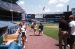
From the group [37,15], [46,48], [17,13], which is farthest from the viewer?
[37,15]

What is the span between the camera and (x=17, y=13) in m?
74.2

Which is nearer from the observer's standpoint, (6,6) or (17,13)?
(6,6)

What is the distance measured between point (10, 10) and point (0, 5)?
15.9ft

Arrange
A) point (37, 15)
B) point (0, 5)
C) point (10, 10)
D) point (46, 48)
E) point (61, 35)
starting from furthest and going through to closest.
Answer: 1. point (37, 15)
2. point (10, 10)
3. point (0, 5)
4. point (46, 48)
5. point (61, 35)

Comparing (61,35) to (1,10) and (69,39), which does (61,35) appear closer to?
(69,39)

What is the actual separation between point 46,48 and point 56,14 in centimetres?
10149

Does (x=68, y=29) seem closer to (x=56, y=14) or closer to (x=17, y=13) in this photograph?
(x=17, y=13)

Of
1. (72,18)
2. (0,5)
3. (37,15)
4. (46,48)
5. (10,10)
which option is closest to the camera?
(72,18)

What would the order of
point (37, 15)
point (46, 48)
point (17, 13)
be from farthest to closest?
point (37, 15), point (17, 13), point (46, 48)

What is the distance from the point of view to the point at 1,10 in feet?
209

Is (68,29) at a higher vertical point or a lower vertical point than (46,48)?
higher

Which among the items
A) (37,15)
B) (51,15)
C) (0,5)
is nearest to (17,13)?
(0,5)

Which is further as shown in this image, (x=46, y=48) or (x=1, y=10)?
(x=1, y=10)

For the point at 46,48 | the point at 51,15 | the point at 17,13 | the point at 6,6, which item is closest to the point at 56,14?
the point at 51,15
